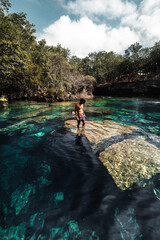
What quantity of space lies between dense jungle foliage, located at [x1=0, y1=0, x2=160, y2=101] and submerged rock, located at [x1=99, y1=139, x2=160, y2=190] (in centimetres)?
1262

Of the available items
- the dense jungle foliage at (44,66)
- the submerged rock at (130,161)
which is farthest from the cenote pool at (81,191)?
the dense jungle foliage at (44,66)

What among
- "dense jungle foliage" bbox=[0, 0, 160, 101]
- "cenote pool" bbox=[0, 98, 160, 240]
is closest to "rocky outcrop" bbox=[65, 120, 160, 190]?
"cenote pool" bbox=[0, 98, 160, 240]

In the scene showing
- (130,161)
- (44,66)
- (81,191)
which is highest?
(44,66)

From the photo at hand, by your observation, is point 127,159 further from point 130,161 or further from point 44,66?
point 44,66

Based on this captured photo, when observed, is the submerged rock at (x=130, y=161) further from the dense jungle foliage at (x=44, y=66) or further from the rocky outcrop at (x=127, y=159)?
the dense jungle foliage at (x=44, y=66)

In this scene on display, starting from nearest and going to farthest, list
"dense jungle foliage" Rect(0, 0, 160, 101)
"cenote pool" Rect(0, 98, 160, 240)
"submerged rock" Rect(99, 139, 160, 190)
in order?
1. "cenote pool" Rect(0, 98, 160, 240)
2. "submerged rock" Rect(99, 139, 160, 190)
3. "dense jungle foliage" Rect(0, 0, 160, 101)

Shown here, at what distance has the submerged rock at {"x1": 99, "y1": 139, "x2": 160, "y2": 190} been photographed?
10.2 feet

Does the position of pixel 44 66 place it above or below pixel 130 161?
above

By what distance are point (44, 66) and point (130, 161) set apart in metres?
22.4

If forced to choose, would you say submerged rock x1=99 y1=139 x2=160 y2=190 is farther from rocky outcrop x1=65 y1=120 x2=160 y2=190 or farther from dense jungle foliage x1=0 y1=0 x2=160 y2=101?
dense jungle foliage x1=0 y1=0 x2=160 y2=101

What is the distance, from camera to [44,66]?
67.9 feet

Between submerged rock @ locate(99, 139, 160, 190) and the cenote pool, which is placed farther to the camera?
submerged rock @ locate(99, 139, 160, 190)

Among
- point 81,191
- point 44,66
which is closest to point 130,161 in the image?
point 81,191

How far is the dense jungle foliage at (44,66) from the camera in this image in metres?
12.0
